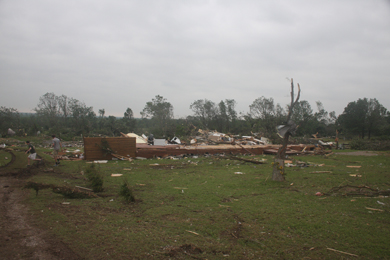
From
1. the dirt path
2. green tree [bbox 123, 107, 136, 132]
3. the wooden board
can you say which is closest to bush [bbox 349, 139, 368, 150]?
the wooden board

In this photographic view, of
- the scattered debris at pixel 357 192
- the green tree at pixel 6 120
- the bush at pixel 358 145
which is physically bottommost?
the scattered debris at pixel 357 192

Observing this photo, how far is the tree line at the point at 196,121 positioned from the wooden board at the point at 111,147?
443 inches

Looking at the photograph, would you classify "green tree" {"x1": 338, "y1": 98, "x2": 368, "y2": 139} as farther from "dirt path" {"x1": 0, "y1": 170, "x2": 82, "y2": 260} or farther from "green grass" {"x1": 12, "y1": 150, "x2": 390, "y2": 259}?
"dirt path" {"x1": 0, "y1": 170, "x2": 82, "y2": 260}

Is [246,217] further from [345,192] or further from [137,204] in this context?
[345,192]

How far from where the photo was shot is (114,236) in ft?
11.4

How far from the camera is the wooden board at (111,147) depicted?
12.7 metres

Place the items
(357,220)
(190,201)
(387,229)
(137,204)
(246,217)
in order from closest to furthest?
(387,229), (357,220), (246,217), (137,204), (190,201)

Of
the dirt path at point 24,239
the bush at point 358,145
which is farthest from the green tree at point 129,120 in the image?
the dirt path at point 24,239

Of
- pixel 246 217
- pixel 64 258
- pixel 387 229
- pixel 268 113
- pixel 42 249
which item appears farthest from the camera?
pixel 268 113

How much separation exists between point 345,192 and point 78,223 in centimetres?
643

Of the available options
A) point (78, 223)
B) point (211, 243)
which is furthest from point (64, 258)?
point (211, 243)

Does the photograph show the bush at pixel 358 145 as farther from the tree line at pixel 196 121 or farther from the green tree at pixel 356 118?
the green tree at pixel 356 118

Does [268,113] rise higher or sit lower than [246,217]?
higher

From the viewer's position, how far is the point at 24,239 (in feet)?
10.8
